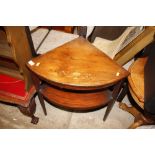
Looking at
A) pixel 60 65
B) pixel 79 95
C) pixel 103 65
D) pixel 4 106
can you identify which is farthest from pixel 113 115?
pixel 4 106

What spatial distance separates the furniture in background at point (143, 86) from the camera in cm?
121

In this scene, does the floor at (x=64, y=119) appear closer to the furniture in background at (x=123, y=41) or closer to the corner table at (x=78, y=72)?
the corner table at (x=78, y=72)

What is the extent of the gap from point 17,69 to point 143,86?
35.0 inches

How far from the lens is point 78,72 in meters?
1.15

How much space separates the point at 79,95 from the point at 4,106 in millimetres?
784

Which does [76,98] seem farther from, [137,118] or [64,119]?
[137,118]

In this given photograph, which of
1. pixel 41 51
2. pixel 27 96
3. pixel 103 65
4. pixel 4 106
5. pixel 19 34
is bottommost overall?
pixel 4 106

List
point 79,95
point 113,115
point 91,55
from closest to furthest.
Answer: point 91,55, point 79,95, point 113,115

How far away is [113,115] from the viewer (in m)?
1.75

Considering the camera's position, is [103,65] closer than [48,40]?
Yes

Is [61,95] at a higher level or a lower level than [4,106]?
higher
